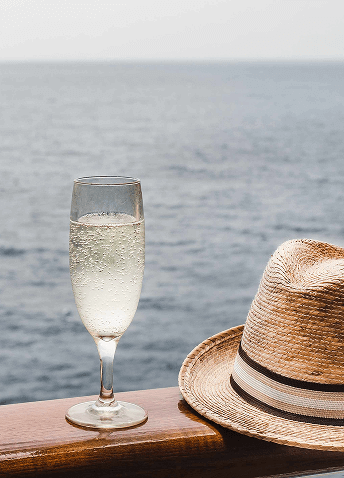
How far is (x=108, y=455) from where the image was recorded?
2.58 feet

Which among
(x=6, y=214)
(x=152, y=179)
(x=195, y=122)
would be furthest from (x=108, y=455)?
(x=195, y=122)

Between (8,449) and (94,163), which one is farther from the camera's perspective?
(94,163)

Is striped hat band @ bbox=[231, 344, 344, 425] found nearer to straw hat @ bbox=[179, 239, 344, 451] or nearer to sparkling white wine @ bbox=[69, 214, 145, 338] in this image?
straw hat @ bbox=[179, 239, 344, 451]

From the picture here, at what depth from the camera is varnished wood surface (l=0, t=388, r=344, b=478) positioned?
2.52ft

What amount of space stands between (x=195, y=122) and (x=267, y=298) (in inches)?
1499

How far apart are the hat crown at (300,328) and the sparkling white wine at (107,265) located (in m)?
0.21

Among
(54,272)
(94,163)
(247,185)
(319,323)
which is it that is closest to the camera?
(319,323)

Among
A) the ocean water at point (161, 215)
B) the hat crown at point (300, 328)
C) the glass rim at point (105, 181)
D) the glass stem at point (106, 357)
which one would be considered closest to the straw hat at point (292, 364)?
the hat crown at point (300, 328)

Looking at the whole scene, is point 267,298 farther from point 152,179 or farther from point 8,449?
point 152,179

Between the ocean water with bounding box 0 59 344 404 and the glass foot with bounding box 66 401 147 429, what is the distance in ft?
16.6

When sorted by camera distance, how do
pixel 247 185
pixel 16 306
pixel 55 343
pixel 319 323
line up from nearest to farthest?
pixel 319 323 → pixel 55 343 → pixel 16 306 → pixel 247 185

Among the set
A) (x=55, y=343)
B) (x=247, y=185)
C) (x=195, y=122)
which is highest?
(x=195, y=122)

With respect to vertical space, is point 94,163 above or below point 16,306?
above

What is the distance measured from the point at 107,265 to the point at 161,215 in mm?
13150
